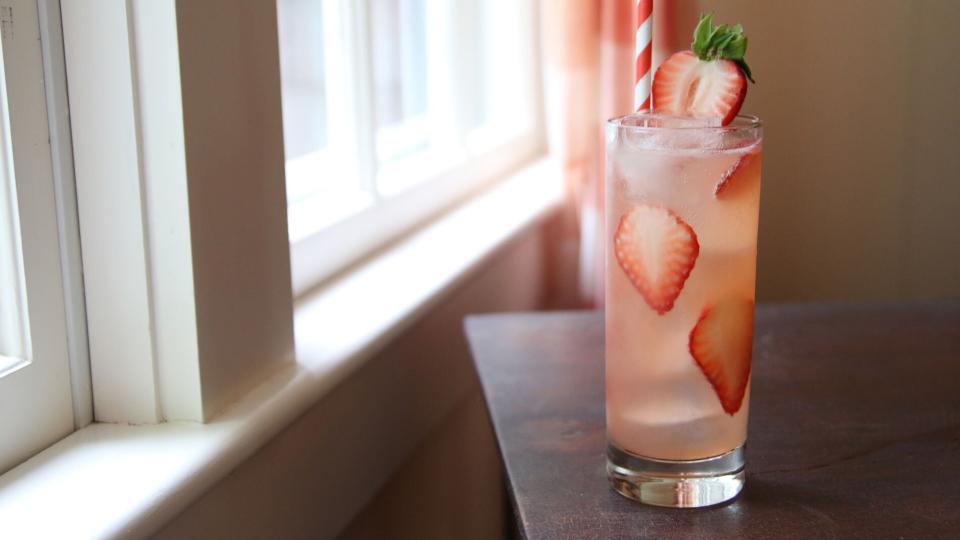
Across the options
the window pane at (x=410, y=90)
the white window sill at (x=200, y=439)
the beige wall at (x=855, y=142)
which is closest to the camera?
the white window sill at (x=200, y=439)

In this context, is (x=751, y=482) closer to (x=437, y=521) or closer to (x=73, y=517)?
(x=73, y=517)

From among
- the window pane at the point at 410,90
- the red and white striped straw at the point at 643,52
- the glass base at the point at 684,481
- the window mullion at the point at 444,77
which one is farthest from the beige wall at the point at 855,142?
the glass base at the point at 684,481

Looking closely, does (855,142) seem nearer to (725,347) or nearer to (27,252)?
(725,347)

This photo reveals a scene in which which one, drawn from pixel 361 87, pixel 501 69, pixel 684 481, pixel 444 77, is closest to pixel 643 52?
pixel 684 481

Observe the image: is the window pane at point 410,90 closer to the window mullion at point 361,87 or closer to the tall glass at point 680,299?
the window mullion at point 361,87

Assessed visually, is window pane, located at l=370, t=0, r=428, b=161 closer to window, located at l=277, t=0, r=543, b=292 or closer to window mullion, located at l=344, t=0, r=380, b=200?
window, located at l=277, t=0, r=543, b=292
